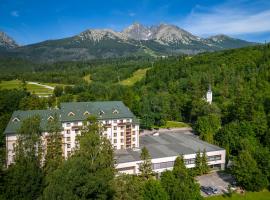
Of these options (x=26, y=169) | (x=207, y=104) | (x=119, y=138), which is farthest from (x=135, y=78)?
(x=26, y=169)

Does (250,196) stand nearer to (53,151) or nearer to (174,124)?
(53,151)

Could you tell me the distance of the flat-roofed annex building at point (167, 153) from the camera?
49.2m

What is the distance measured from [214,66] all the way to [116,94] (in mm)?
43107

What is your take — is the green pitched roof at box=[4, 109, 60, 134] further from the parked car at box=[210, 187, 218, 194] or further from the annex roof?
the parked car at box=[210, 187, 218, 194]

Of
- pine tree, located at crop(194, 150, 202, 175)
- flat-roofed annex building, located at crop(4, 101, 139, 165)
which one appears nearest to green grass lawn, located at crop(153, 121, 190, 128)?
flat-roofed annex building, located at crop(4, 101, 139, 165)

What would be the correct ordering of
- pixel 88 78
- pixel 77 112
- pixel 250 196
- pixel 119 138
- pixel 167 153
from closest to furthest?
pixel 250 196 → pixel 167 153 → pixel 77 112 → pixel 119 138 → pixel 88 78

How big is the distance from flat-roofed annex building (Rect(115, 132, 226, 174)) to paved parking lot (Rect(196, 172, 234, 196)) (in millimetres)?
2841

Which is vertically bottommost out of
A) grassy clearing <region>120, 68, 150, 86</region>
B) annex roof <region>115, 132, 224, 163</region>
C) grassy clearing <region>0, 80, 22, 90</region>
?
annex roof <region>115, 132, 224, 163</region>

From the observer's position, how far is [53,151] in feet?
137

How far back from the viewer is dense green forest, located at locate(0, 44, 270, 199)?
44.9 metres

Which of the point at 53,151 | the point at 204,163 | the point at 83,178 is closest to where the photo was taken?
the point at 83,178

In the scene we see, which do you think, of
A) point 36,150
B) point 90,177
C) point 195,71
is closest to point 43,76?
point 195,71

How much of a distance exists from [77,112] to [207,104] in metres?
39.8

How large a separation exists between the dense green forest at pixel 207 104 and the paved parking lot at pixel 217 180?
2837 millimetres
